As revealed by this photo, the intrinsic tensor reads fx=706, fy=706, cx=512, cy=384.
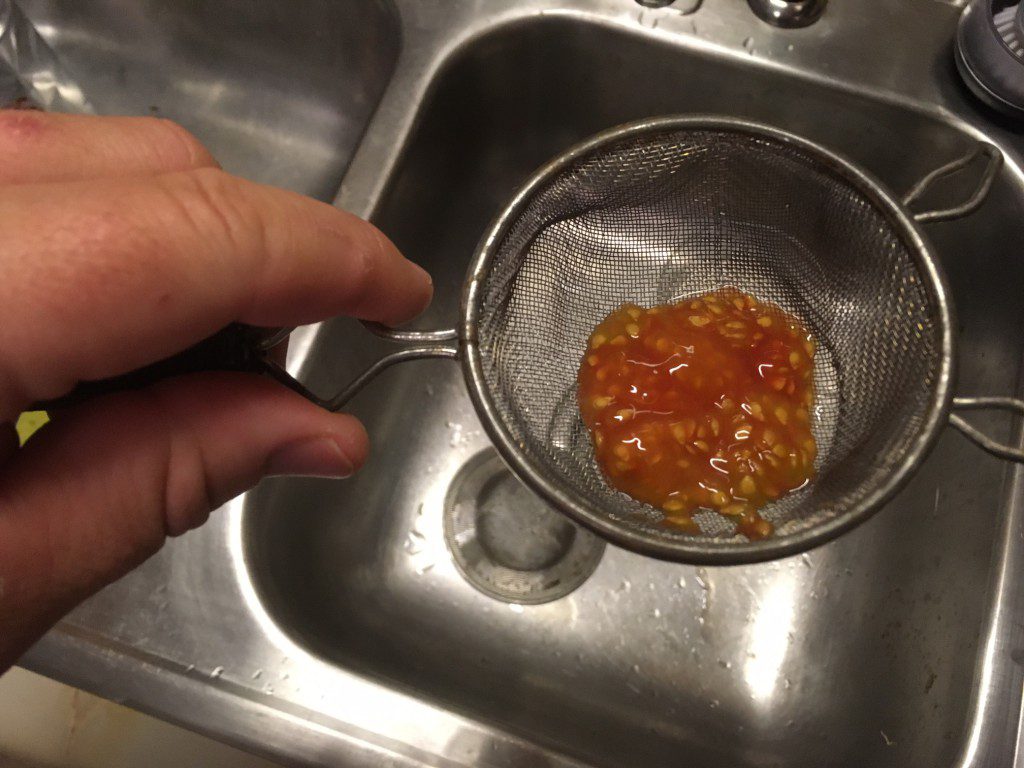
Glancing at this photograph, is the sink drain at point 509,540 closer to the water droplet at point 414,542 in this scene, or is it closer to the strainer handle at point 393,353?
the water droplet at point 414,542

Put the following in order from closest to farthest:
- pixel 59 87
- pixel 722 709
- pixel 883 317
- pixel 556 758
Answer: pixel 556 758 → pixel 883 317 → pixel 722 709 → pixel 59 87

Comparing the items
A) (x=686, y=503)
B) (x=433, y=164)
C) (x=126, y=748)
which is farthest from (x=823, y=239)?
(x=126, y=748)

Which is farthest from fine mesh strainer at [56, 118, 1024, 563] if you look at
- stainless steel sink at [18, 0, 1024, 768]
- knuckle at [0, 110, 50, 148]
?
knuckle at [0, 110, 50, 148]

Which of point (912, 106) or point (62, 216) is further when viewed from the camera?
point (912, 106)

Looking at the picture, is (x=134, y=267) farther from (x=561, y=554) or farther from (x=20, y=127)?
(x=561, y=554)

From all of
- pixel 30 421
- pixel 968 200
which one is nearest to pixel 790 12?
pixel 968 200

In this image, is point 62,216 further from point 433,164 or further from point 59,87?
point 59,87

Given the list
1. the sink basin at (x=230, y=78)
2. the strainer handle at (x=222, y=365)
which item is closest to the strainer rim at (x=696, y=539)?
the strainer handle at (x=222, y=365)
